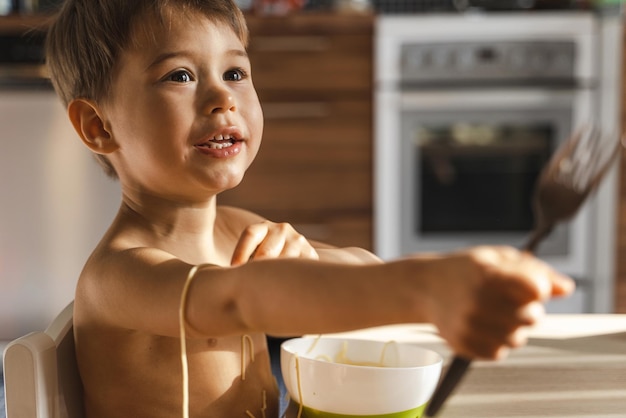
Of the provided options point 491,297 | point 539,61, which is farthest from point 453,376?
point 539,61

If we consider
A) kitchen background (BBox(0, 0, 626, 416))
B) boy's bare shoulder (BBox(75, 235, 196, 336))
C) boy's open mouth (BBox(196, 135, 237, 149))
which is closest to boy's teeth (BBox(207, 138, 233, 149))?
boy's open mouth (BBox(196, 135, 237, 149))

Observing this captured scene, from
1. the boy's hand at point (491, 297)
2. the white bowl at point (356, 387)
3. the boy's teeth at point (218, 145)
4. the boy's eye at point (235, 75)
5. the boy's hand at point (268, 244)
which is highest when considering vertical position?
the boy's eye at point (235, 75)

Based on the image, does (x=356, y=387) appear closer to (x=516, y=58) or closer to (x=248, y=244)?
(x=248, y=244)

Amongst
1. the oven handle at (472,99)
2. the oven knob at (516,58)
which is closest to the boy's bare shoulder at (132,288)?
the oven handle at (472,99)

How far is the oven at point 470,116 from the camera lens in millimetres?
2627

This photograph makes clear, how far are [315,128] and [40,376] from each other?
2020mm

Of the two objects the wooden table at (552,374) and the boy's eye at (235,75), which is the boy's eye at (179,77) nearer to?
the boy's eye at (235,75)

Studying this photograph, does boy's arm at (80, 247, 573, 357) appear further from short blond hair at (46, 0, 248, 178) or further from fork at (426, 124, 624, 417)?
short blond hair at (46, 0, 248, 178)

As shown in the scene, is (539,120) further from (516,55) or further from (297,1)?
(297,1)

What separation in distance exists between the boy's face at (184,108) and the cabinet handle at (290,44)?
70.0 inches

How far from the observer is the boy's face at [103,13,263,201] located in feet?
2.60

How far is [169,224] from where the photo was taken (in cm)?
88

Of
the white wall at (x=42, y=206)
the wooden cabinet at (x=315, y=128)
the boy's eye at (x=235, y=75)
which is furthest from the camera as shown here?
the wooden cabinet at (x=315, y=128)

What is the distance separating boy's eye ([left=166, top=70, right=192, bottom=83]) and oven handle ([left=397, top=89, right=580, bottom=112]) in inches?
74.3
